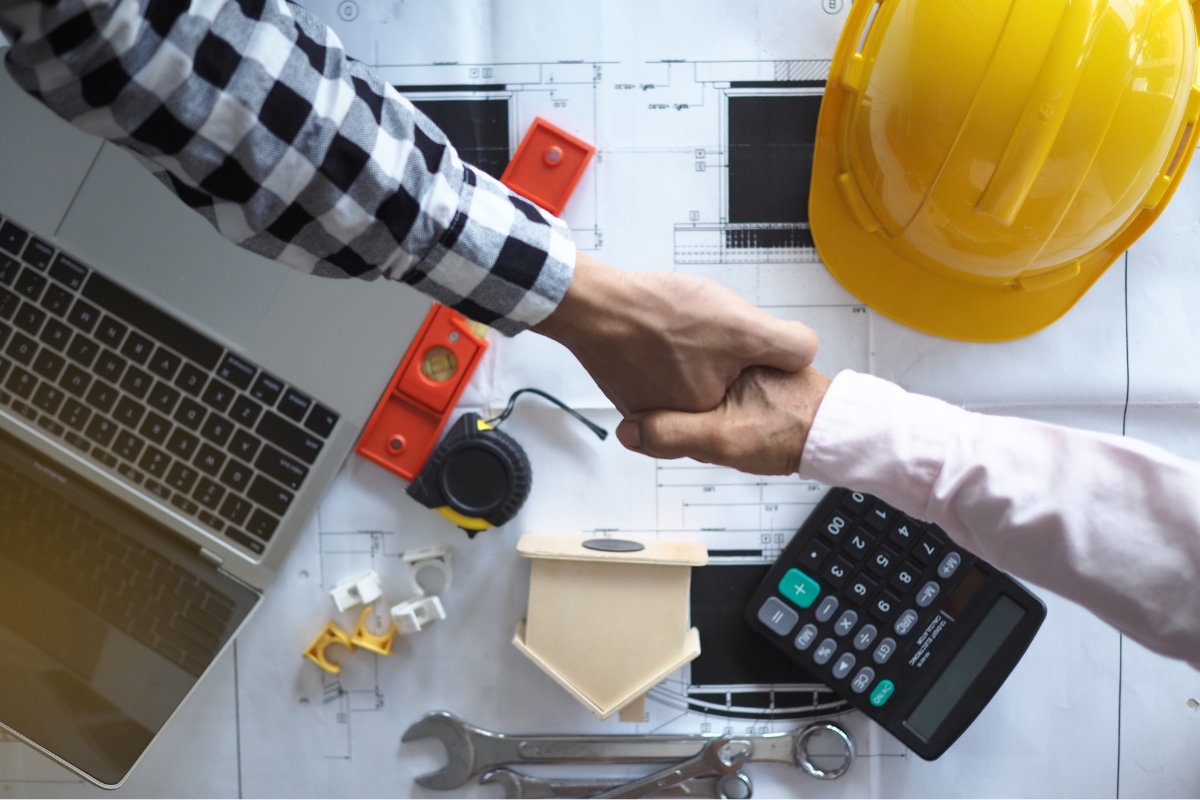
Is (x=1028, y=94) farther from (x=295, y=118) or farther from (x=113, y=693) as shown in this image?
(x=113, y=693)

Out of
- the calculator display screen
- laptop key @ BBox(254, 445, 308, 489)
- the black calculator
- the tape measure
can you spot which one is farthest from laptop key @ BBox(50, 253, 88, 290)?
the calculator display screen

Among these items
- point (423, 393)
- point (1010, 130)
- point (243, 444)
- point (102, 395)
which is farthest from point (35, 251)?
point (1010, 130)

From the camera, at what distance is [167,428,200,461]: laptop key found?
609 mm

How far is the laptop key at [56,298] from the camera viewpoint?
608mm

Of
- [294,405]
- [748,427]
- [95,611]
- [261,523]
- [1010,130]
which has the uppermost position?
[1010,130]

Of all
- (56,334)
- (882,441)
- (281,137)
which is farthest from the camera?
(56,334)

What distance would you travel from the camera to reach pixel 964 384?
0.66 meters

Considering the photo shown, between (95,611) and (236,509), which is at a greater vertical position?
(236,509)

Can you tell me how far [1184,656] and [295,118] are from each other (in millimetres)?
589

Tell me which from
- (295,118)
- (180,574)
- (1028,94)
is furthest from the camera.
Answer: (180,574)

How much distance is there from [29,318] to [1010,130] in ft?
2.48

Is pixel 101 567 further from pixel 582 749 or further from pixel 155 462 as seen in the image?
pixel 582 749

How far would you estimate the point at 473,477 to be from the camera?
0.63 meters

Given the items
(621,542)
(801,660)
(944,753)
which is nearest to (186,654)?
(621,542)
